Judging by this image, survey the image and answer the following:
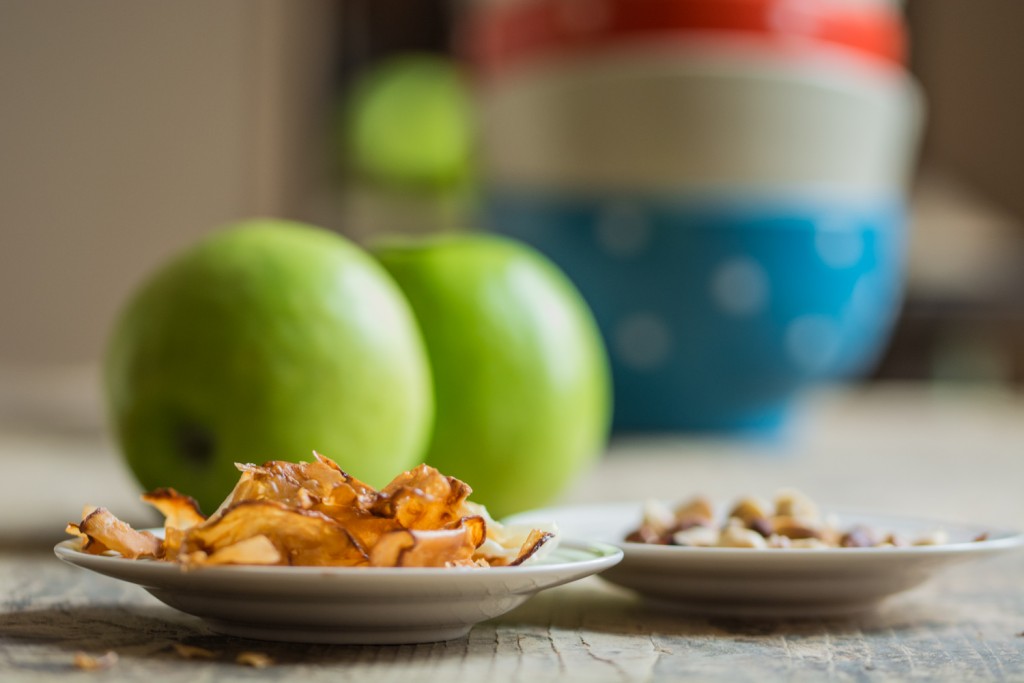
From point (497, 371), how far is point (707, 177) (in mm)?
613

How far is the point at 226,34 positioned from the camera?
3322 millimetres

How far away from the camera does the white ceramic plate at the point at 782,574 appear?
47 centimetres

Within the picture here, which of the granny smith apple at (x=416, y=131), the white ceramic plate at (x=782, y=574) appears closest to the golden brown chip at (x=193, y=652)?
the white ceramic plate at (x=782, y=574)

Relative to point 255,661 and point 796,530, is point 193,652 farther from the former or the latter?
point 796,530

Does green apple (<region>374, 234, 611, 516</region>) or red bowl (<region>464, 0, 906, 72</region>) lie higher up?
red bowl (<region>464, 0, 906, 72</region>)

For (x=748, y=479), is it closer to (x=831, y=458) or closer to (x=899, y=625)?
(x=831, y=458)

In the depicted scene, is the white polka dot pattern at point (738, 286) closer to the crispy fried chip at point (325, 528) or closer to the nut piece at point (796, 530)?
the nut piece at point (796, 530)

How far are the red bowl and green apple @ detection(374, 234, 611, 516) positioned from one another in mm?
572

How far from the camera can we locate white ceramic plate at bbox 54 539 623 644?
14.9 inches

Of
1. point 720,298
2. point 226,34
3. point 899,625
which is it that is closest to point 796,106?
point 720,298

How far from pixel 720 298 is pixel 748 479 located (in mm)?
329

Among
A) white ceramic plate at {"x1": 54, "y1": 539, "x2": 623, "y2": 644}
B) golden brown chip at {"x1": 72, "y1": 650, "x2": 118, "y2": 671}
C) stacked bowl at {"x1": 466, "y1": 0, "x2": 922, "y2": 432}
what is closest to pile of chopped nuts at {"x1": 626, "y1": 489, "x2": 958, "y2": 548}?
white ceramic plate at {"x1": 54, "y1": 539, "x2": 623, "y2": 644}

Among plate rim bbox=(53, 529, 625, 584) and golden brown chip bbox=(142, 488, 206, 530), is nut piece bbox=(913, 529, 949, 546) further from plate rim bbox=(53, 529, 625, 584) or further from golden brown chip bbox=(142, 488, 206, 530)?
golden brown chip bbox=(142, 488, 206, 530)

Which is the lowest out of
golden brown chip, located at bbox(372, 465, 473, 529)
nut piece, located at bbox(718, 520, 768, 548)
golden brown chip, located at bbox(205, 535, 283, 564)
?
nut piece, located at bbox(718, 520, 768, 548)
